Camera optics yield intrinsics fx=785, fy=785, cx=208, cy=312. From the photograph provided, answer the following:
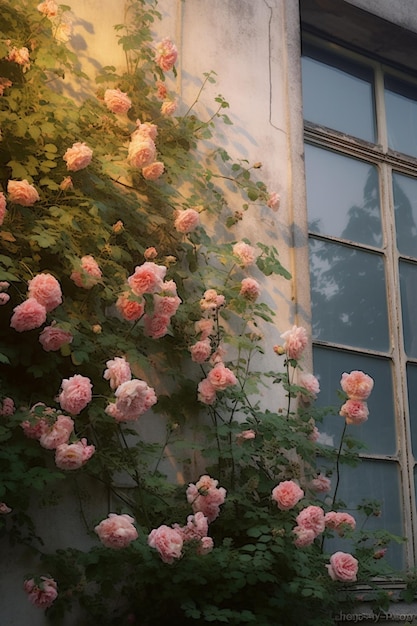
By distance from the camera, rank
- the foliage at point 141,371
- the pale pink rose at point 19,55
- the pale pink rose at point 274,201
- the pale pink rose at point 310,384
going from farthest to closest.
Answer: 1. the pale pink rose at point 274,201
2. the pale pink rose at point 310,384
3. the pale pink rose at point 19,55
4. the foliage at point 141,371

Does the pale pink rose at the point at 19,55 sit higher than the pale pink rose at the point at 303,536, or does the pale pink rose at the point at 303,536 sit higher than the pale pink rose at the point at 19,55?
the pale pink rose at the point at 19,55

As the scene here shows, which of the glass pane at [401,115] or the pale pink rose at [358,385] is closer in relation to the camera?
the pale pink rose at [358,385]

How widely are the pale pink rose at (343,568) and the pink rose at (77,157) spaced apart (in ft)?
5.66

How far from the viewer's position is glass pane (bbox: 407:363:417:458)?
4.11m

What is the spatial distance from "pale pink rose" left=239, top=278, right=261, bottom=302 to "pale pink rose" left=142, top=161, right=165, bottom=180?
58cm

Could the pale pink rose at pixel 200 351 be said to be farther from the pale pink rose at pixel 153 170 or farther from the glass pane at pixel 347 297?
the glass pane at pixel 347 297

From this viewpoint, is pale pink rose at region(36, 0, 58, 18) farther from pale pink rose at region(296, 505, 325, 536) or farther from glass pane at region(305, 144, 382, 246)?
pale pink rose at region(296, 505, 325, 536)

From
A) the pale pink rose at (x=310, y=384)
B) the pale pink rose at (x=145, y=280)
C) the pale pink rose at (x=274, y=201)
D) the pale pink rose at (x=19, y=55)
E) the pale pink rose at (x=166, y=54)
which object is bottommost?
the pale pink rose at (x=310, y=384)

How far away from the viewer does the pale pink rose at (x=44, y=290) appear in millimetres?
2609

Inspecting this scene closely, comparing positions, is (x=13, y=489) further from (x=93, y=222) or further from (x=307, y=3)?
(x=307, y=3)

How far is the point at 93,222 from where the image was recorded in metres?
3.04

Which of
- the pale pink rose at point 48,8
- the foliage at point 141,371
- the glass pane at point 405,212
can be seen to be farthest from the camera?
the glass pane at point 405,212

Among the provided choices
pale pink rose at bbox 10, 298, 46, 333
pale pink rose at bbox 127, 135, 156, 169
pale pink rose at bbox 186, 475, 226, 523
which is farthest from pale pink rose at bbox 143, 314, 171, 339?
pale pink rose at bbox 127, 135, 156, 169

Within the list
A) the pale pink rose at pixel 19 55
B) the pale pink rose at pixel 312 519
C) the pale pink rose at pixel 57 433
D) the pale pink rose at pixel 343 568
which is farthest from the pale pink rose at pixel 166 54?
the pale pink rose at pixel 343 568
